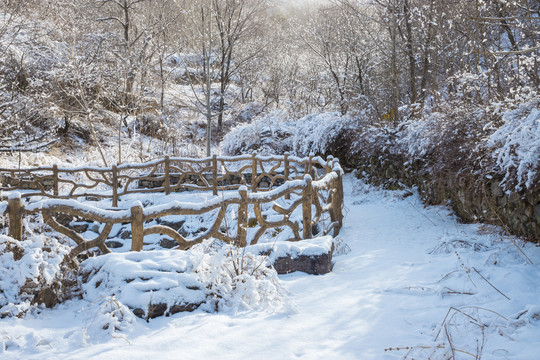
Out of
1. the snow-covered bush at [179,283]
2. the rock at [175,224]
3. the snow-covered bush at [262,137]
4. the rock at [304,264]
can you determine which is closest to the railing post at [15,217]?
the snow-covered bush at [179,283]

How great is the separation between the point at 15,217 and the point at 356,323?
314 centimetres

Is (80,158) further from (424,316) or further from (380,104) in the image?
(424,316)

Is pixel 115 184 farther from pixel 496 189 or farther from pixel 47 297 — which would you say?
pixel 496 189

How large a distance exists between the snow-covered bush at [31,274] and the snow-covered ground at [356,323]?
0.38 ft

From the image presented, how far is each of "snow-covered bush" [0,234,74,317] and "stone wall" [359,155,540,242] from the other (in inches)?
189

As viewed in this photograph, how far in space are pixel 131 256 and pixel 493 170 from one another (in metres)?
4.89

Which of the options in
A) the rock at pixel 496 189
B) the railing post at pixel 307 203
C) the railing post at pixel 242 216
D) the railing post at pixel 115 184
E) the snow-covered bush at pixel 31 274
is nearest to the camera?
the snow-covered bush at pixel 31 274

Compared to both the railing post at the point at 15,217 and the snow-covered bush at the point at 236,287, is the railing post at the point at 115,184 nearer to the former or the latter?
the railing post at the point at 15,217

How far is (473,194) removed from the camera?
6.39m

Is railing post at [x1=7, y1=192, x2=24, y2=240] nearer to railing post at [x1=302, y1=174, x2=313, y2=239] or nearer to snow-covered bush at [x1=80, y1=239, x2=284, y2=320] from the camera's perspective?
snow-covered bush at [x1=80, y1=239, x2=284, y2=320]

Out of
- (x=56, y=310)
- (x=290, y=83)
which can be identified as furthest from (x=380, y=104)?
(x=56, y=310)

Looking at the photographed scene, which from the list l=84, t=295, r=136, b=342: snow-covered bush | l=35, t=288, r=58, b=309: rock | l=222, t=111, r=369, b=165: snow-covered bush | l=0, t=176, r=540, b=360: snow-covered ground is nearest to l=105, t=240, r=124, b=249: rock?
l=222, t=111, r=369, b=165: snow-covered bush

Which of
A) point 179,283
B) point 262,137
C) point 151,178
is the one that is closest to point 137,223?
point 179,283

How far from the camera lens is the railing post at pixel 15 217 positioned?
3438 millimetres
